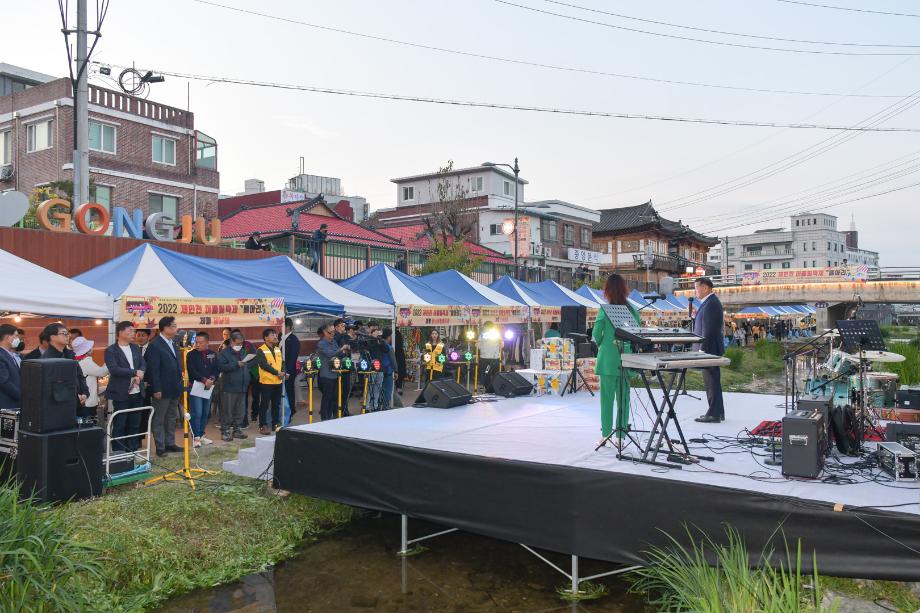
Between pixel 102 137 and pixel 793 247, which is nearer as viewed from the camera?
pixel 102 137

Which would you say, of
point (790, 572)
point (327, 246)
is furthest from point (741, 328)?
point (790, 572)

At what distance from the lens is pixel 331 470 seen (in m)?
5.95

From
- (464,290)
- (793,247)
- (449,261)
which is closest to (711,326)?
(464,290)

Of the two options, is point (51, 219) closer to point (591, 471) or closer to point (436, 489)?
point (436, 489)

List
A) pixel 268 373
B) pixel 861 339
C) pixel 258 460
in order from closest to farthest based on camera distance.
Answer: pixel 861 339 → pixel 258 460 → pixel 268 373

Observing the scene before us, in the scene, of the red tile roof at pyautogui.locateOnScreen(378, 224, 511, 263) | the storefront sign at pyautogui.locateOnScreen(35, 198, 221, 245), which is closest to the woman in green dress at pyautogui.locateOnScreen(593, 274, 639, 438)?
the storefront sign at pyautogui.locateOnScreen(35, 198, 221, 245)

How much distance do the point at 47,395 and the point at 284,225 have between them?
16.9 m

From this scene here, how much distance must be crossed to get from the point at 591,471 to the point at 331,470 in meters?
2.66

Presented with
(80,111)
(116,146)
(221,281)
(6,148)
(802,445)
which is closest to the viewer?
(802,445)

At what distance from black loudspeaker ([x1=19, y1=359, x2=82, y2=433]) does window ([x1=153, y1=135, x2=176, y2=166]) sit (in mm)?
20802

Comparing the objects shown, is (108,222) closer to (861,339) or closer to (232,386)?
(232,386)

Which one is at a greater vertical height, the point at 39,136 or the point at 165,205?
the point at 39,136

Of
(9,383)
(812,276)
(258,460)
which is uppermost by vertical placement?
(812,276)

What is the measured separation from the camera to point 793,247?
270 ft
